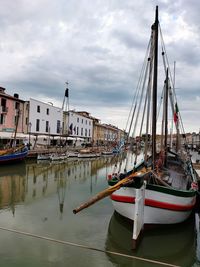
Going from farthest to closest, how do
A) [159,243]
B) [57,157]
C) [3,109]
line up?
[3,109]
[57,157]
[159,243]

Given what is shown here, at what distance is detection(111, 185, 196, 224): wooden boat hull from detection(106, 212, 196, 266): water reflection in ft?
1.30

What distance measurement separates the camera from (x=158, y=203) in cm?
765

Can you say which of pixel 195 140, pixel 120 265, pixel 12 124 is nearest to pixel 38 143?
pixel 12 124

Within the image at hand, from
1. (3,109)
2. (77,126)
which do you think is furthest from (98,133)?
(3,109)

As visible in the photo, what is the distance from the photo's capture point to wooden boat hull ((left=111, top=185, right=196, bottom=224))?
7641mm

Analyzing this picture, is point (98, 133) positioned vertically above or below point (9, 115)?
below

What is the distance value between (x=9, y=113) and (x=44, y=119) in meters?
9.64

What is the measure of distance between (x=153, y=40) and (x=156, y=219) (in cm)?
695

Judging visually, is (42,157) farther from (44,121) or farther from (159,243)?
(159,243)

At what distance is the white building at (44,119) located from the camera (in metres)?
41.7

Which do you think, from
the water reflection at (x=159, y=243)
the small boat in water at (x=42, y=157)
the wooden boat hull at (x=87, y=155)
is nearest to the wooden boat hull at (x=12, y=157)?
the small boat in water at (x=42, y=157)

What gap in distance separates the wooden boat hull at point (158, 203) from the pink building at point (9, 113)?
28.1 meters

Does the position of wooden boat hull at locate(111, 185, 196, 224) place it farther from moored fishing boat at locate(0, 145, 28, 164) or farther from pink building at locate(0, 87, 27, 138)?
pink building at locate(0, 87, 27, 138)

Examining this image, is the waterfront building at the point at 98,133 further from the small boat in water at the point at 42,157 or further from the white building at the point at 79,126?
the small boat in water at the point at 42,157
